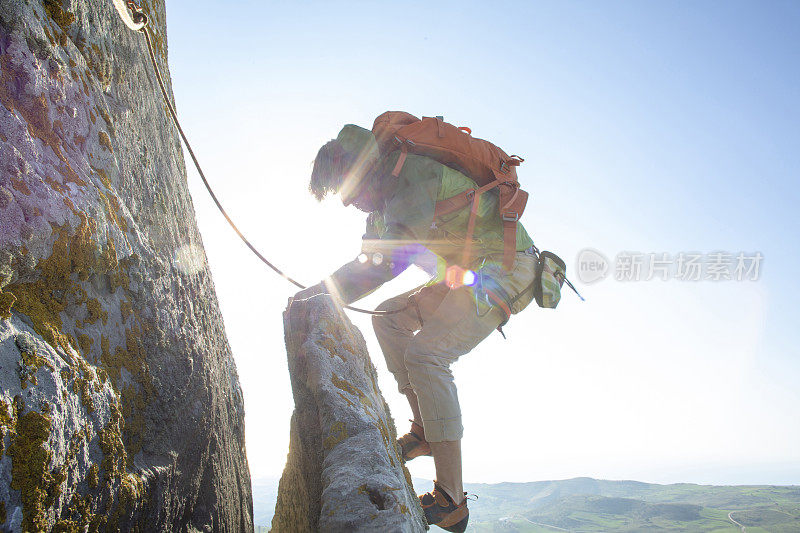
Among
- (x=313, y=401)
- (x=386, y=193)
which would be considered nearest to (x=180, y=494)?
(x=313, y=401)

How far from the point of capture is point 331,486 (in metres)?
2.88

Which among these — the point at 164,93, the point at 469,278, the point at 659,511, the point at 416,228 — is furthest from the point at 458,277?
the point at 659,511

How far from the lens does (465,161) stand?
19.7 ft

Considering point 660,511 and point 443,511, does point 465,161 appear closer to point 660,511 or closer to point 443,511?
point 443,511

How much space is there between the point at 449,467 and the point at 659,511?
156676 millimetres

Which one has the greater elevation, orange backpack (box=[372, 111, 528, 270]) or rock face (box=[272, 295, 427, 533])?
orange backpack (box=[372, 111, 528, 270])

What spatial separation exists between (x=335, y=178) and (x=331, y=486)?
4.23 metres

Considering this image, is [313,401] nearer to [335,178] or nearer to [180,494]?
[180,494]

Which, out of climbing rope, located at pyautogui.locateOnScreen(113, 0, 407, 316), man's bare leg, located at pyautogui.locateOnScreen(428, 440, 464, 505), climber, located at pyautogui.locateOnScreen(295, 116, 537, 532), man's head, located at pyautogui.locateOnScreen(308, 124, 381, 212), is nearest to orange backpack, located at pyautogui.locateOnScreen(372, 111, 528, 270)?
climber, located at pyautogui.locateOnScreen(295, 116, 537, 532)

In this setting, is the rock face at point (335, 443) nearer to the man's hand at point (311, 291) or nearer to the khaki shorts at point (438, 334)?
the man's hand at point (311, 291)

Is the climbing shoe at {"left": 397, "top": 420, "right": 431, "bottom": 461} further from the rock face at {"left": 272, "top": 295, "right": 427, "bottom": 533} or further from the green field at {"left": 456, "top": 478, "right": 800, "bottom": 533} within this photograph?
the green field at {"left": 456, "top": 478, "right": 800, "bottom": 533}

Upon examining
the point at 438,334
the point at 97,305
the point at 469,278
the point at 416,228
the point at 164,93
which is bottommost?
the point at 97,305

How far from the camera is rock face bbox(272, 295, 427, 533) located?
2.73m

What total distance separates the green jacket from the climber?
0.5 inches
